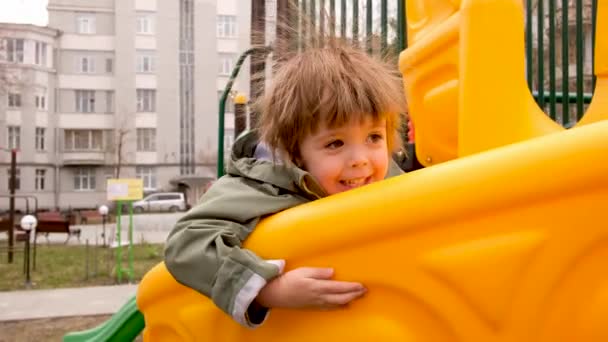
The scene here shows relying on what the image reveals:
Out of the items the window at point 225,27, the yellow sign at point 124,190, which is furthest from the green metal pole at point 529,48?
the window at point 225,27

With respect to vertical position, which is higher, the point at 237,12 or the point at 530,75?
the point at 237,12

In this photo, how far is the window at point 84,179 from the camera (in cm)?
2827

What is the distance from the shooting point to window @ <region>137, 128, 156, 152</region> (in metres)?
28.4

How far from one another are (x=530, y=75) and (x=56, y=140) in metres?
28.4

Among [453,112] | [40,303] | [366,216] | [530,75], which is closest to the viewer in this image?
[366,216]

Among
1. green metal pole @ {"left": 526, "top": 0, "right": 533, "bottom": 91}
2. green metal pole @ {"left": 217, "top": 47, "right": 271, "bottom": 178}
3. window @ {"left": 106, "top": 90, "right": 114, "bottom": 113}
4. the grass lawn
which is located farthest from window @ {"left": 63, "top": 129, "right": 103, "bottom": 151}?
green metal pole @ {"left": 526, "top": 0, "right": 533, "bottom": 91}

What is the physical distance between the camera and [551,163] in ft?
2.61

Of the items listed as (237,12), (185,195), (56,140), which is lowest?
(185,195)

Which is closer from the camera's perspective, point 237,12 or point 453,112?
point 453,112

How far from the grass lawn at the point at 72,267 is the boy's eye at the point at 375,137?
584 cm

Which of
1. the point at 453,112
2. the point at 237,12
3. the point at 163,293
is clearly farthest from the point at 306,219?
the point at 237,12

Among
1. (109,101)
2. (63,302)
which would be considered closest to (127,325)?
(63,302)

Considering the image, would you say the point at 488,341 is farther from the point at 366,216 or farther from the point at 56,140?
the point at 56,140

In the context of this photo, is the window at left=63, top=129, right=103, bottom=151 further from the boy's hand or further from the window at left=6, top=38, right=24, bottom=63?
the boy's hand
